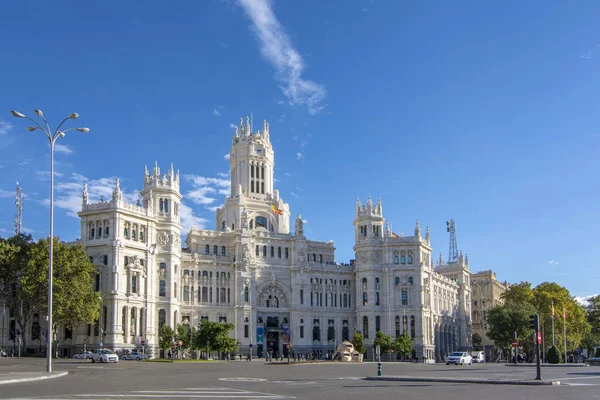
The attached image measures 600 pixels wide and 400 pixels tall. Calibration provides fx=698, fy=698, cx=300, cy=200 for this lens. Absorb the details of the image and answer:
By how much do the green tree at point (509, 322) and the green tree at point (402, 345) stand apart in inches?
651

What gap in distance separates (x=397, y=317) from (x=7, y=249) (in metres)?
68.0

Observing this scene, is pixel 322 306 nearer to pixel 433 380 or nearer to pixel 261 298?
pixel 261 298

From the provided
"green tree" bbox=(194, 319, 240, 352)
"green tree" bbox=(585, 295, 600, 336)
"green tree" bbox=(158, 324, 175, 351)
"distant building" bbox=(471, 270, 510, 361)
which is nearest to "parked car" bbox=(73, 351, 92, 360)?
"green tree" bbox=(158, 324, 175, 351)

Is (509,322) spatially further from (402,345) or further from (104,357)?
(104,357)

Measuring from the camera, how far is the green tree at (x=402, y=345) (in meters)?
114

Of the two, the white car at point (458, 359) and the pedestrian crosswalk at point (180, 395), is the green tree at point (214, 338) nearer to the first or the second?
the white car at point (458, 359)

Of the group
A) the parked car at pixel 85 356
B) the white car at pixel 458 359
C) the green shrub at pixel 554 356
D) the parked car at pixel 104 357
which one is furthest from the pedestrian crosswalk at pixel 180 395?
the green shrub at pixel 554 356

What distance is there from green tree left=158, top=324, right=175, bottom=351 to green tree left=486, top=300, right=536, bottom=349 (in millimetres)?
56249

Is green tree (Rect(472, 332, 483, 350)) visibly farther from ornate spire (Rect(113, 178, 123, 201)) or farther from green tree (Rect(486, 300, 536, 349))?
ornate spire (Rect(113, 178, 123, 201))

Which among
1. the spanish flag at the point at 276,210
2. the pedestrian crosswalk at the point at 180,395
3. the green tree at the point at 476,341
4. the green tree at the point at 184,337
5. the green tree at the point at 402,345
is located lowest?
the green tree at the point at 476,341

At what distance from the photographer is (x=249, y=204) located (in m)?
127

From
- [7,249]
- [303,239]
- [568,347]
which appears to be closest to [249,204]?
[303,239]

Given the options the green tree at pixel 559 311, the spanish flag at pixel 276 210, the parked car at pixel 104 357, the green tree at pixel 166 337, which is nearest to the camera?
the parked car at pixel 104 357

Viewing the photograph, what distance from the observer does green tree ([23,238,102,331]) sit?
280 ft
